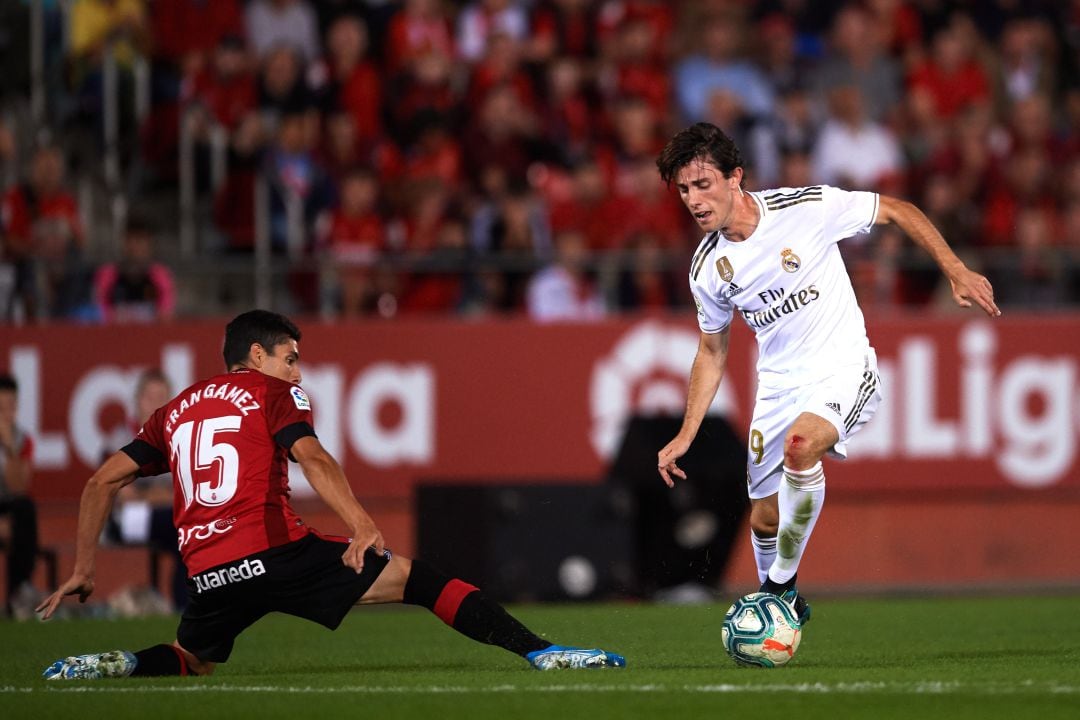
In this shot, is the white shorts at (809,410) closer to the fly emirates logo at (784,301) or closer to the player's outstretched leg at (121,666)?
the fly emirates logo at (784,301)

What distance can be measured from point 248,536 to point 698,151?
2.64m

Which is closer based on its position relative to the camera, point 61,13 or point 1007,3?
point 61,13

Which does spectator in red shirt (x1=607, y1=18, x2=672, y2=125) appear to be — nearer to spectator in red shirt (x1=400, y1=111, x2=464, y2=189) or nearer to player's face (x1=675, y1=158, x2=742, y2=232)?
spectator in red shirt (x1=400, y1=111, x2=464, y2=189)

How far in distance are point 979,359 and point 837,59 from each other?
4504 mm

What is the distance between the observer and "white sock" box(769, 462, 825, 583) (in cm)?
833

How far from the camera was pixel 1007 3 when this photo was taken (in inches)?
780

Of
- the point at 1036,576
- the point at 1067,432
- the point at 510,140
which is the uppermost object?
the point at 510,140

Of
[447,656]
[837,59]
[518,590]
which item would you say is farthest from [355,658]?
[837,59]

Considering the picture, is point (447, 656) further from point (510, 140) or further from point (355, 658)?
point (510, 140)

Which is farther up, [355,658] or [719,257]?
[719,257]

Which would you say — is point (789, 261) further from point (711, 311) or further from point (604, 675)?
point (604, 675)

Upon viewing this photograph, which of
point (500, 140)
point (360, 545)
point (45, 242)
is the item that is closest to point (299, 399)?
point (360, 545)

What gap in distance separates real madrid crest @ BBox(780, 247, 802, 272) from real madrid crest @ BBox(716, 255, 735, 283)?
24 centimetres

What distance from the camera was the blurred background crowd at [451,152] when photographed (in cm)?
1541
